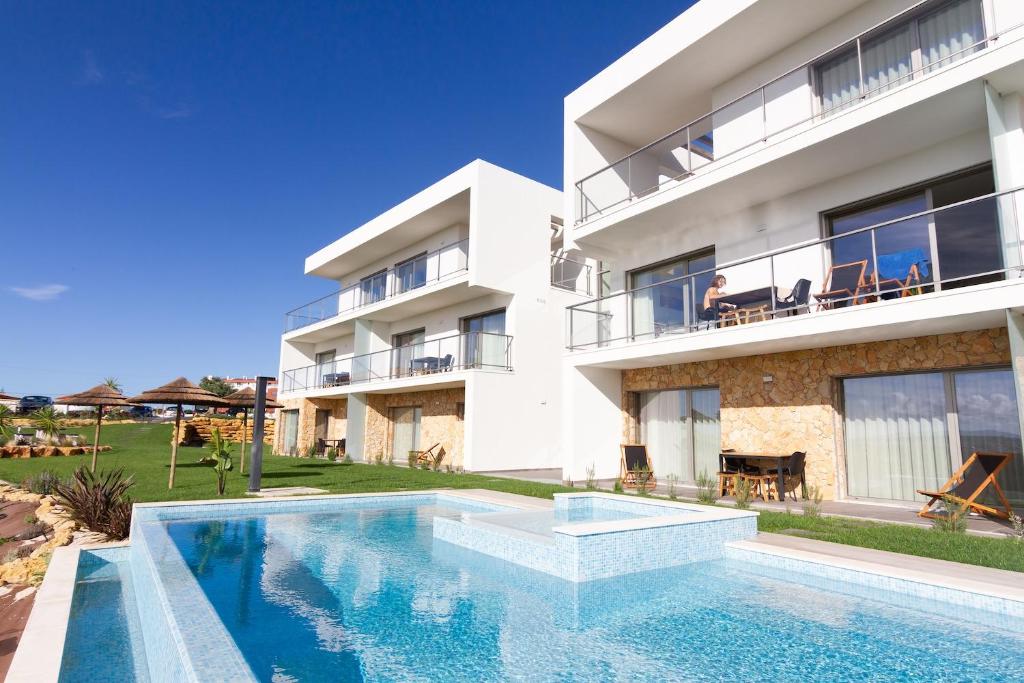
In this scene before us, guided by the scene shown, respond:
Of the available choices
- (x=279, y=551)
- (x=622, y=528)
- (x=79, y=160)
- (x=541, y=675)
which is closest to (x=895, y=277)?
(x=622, y=528)

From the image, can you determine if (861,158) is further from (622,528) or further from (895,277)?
(622,528)

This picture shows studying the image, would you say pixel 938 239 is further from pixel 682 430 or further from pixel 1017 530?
pixel 682 430

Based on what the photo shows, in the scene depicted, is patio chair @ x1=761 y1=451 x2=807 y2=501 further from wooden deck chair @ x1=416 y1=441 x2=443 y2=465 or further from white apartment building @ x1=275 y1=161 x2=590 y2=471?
wooden deck chair @ x1=416 y1=441 x2=443 y2=465

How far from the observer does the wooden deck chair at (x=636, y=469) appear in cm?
1120

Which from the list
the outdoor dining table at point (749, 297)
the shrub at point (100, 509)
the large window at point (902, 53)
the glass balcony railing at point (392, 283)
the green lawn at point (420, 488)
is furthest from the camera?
the glass balcony railing at point (392, 283)

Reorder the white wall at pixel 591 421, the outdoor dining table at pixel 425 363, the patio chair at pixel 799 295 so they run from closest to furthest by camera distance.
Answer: the patio chair at pixel 799 295
the white wall at pixel 591 421
the outdoor dining table at pixel 425 363

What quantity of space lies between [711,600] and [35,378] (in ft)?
608

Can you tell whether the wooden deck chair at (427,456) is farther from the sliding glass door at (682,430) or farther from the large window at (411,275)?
the sliding glass door at (682,430)

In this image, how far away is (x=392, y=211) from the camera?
1975cm

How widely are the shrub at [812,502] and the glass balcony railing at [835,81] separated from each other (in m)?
5.75

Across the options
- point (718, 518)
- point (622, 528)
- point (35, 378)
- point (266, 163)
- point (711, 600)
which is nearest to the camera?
point (711, 600)

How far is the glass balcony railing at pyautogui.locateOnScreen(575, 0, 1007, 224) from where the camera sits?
8320 mm

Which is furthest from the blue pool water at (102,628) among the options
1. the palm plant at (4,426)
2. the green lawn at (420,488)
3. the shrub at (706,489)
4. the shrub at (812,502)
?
the palm plant at (4,426)

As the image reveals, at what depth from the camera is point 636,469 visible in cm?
1161
